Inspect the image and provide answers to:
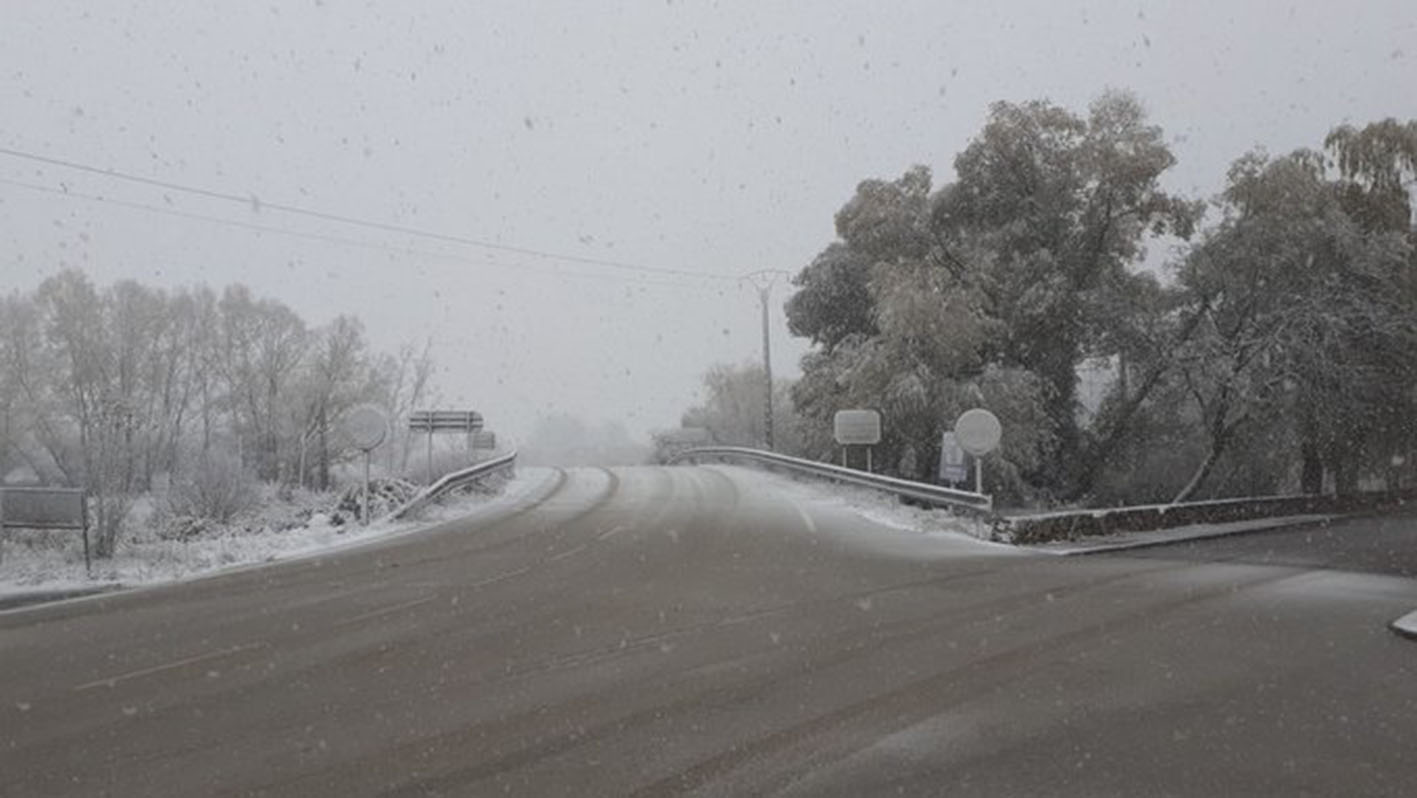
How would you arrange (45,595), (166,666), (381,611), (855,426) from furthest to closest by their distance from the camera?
(855,426) → (45,595) → (381,611) → (166,666)

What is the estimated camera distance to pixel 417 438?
54500mm

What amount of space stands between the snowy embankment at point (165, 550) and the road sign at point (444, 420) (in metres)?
7.30

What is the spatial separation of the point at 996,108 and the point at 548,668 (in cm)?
3181

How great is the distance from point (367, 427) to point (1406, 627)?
56.7 feet

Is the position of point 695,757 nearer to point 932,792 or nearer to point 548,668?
point 932,792

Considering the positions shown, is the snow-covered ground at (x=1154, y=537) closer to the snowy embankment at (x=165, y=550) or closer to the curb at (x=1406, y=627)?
the curb at (x=1406, y=627)

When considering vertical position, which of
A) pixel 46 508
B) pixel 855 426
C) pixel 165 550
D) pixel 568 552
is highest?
pixel 855 426

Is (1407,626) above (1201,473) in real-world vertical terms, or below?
below

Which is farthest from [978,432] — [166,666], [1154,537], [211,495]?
[211,495]

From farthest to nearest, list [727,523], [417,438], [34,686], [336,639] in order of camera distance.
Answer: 1. [417,438]
2. [727,523]
3. [336,639]
4. [34,686]

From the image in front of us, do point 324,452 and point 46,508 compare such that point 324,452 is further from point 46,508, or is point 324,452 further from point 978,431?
point 978,431

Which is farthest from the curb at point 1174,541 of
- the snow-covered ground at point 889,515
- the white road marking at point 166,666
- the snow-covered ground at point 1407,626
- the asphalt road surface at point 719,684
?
the white road marking at point 166,666

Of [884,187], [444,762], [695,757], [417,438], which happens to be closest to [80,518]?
[444,762]

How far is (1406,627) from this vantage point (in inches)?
373
